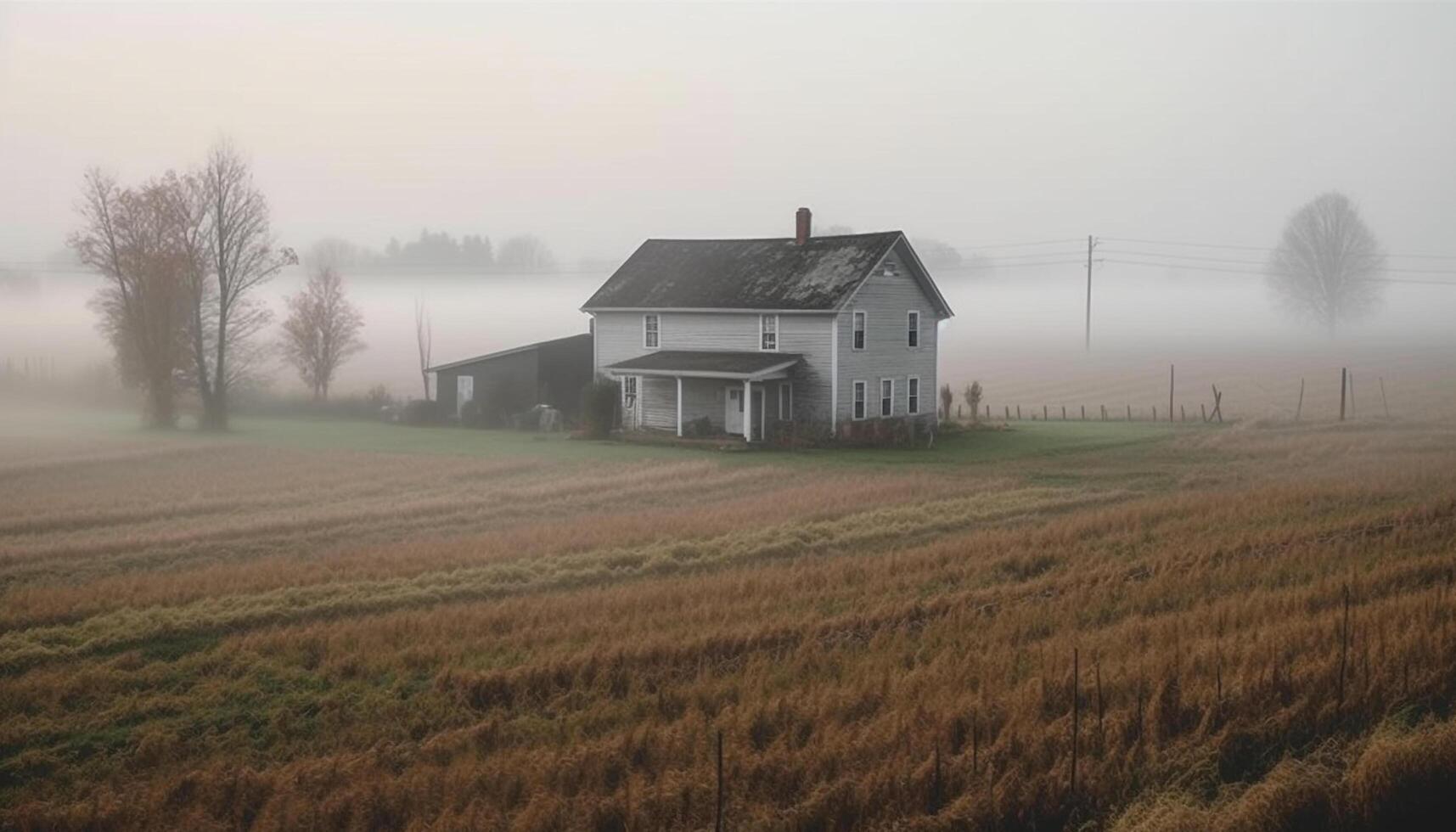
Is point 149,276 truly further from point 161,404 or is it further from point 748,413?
point 748,413

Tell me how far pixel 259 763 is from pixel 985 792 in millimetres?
6770

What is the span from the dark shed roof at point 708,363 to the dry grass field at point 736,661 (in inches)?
533

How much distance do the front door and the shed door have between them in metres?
13.0

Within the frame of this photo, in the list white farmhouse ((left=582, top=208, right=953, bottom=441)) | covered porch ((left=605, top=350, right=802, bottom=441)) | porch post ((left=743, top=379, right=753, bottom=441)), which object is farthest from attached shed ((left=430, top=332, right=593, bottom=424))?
porch post ((left=743, top=379, right=753, bottom=441))

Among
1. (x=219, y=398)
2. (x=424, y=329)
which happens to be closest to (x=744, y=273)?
(x=219, y=398)

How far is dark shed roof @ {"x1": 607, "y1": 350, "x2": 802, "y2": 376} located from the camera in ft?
144

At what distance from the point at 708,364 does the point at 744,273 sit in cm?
516

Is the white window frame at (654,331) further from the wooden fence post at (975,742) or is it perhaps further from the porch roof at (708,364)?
the wooden fence post at (975,742)

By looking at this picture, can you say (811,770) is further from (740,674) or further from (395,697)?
(395,697)

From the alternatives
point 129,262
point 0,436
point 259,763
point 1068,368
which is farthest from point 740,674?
point 1068,368

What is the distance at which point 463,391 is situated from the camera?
54156 millimetres

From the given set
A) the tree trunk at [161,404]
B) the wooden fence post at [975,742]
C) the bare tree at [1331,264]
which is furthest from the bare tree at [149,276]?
the bare tree at [1331,264]

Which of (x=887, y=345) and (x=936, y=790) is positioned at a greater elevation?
(x=887, y=345)

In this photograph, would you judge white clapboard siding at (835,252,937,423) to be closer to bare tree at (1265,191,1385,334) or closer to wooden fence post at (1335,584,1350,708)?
wooden fence post at (1335,584,1350,708)
